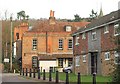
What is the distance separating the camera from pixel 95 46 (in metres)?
47.9

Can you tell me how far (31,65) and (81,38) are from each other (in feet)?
68.3

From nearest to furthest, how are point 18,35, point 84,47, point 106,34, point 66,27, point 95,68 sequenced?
point 106,34, point 95,68, point 84,47, point 66,27, point 18,35

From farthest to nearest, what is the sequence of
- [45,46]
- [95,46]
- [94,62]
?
1. [45,46]
2. [94,62]
3. [95,46]

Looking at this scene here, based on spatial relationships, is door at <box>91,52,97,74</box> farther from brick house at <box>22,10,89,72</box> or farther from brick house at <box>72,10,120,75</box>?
brick house at <box>22,10,89,72</box>

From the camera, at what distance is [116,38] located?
50.6ft

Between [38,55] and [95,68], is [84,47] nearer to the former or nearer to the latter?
[95,68]

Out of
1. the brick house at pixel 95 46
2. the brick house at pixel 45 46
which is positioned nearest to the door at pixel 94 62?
the brick house at pixel 95 46

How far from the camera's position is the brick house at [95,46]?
142 ft

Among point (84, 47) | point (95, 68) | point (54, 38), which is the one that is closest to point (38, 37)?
point (54, 38)

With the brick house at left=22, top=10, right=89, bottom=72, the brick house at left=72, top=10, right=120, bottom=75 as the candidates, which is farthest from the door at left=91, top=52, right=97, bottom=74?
the brick house at left=22, top=10, right=89, bottom=72

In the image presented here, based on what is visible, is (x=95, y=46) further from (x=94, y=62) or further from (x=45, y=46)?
(x=45, y=46)

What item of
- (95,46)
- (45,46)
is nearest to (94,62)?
(95,46)

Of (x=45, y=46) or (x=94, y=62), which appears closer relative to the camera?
(x=94, y=62)

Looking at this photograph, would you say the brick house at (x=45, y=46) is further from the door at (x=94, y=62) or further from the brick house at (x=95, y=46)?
the door at (x=94, y=62)
